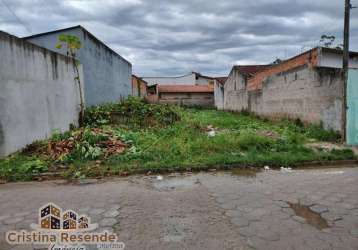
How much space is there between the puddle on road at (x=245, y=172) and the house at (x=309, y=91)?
3.96 meters

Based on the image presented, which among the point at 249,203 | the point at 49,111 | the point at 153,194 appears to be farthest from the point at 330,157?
the point at 49,111

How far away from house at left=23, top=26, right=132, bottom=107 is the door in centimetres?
1005

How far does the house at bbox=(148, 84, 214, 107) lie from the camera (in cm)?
3048

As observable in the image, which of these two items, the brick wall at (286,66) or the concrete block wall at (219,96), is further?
the concrete block wall at (219,96)

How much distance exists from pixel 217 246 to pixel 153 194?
70.7 inches

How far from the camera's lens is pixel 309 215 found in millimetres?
3412

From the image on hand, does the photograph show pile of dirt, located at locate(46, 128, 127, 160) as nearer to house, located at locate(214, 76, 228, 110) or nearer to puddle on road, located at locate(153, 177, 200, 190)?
puddle on road, located at locate(153, 177, 200, 190)

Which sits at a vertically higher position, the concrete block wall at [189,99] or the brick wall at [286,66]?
the brick wall at [286,66]

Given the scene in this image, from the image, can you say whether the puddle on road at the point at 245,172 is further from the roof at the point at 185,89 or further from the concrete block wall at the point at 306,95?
Result: the roof at the point at 185,89

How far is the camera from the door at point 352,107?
7.50 metres

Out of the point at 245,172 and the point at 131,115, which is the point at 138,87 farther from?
the point at 245,172

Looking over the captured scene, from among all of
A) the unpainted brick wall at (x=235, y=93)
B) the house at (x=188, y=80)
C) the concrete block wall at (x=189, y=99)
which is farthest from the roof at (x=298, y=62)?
the house at (x=188, y=80)

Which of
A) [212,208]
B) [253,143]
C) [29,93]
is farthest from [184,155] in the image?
[29,93]

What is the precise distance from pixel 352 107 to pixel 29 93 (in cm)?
896
